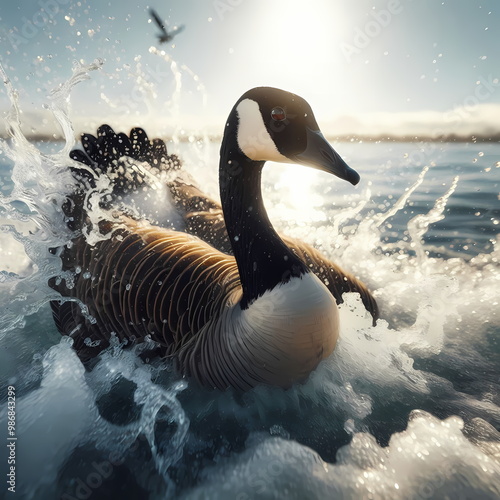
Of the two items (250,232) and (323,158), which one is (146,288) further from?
(323,158)

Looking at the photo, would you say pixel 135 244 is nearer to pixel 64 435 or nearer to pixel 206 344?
pixel 206 344

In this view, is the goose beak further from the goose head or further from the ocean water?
the ocean water

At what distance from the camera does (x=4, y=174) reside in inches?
502

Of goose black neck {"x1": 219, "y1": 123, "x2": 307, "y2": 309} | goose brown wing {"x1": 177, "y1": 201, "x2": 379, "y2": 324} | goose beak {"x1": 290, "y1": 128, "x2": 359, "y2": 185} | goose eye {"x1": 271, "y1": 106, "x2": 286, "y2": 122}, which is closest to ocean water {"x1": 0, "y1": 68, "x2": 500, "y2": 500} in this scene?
goose brown wing {"x1": 177, "y1": 201, "x2": 379, "y2": 324}

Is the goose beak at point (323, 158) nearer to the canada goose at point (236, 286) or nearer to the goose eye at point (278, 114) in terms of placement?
the canada goose at point (236, 286)

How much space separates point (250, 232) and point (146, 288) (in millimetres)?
811

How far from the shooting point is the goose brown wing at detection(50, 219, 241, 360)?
2324mm

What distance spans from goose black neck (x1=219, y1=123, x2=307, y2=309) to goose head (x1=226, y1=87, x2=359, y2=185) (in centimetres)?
12

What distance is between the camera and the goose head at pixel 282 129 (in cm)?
197

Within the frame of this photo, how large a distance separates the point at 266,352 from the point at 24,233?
2.32 m

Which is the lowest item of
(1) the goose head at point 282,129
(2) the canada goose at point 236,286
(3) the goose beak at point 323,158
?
(2) the canada goose at point 236,286

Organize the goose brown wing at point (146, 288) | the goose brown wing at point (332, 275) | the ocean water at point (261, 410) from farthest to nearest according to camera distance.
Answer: the goose brown wing at point (332, 275) → the goose brown wing at point (146, 288) → the ocean water at point (261, 410)

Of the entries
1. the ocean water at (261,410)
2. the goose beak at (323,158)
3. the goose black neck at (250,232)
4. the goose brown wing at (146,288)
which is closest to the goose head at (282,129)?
the goose beak at (323,158)

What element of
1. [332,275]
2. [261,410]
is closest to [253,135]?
[332,275]
